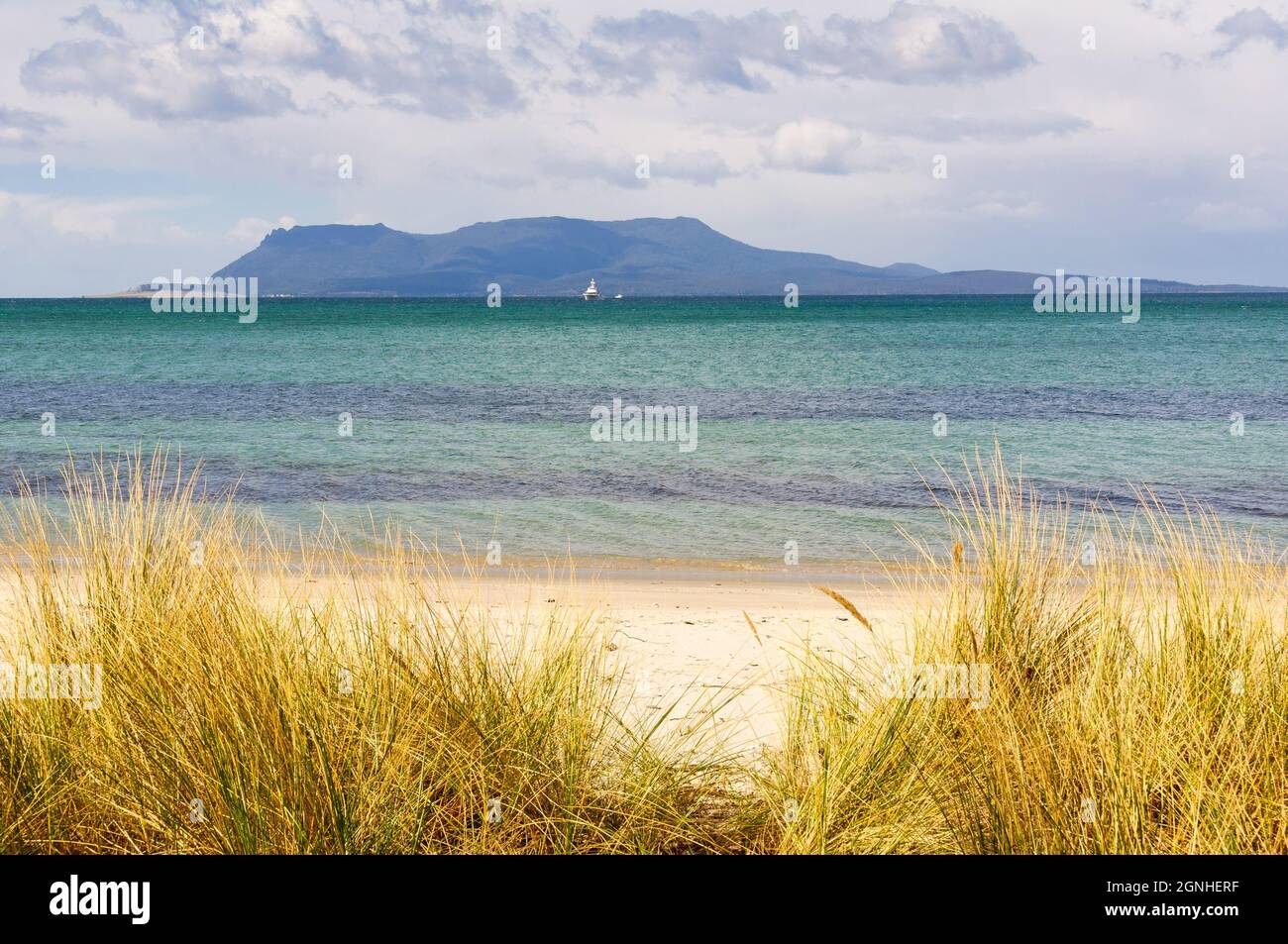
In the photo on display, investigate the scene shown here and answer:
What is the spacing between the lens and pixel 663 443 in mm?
19031

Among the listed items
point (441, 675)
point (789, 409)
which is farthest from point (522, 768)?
point (789, 409)

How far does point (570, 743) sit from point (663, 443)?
1542 centimetres

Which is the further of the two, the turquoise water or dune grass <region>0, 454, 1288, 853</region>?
the turquoise water

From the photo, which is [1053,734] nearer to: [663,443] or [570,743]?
[570,743]

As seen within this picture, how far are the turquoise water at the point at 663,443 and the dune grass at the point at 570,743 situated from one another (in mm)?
4297

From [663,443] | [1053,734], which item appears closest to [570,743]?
[1053,734]

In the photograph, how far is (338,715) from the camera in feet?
11.9

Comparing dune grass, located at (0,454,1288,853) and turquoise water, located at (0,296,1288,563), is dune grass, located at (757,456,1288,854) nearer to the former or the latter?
dune grass, located at (0,454,1288,853)

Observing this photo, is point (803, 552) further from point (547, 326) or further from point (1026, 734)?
point (547, 326)

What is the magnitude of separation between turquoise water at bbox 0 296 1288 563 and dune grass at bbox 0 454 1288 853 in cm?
430

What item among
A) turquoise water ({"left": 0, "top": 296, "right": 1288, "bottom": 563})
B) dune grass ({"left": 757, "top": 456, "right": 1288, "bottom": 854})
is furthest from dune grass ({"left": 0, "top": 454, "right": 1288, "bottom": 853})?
turquoise water ({"left": 0, "top": 296, "right": 1288, "bottom": 563})

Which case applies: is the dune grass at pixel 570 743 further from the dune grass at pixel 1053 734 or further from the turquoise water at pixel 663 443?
the turquoise water at pixel 663 443

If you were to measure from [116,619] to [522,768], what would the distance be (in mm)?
1699

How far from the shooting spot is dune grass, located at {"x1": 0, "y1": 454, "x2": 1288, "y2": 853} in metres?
3.25
